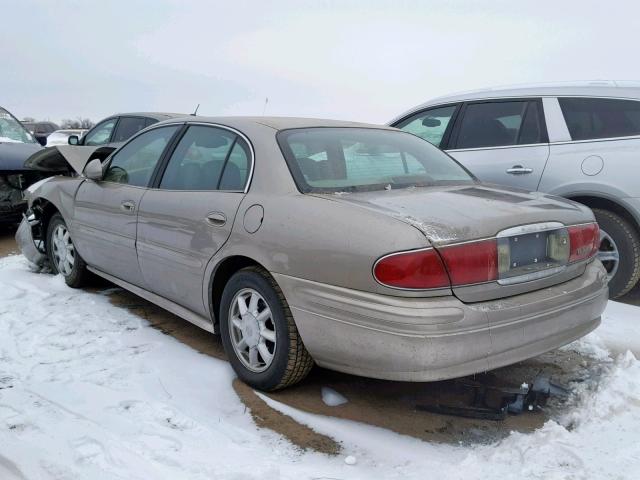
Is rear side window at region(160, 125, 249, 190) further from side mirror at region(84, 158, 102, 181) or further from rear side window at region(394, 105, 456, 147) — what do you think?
rear side window at region(394, 105, 456, 147)

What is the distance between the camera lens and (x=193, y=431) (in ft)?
8.90

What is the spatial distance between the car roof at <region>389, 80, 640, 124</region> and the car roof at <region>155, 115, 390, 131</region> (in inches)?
74.7

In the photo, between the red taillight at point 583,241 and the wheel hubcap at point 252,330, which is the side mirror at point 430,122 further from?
the wheel hubcap at point 252,330

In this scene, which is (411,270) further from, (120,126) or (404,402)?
(120,126)

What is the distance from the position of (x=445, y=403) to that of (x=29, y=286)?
373 cm

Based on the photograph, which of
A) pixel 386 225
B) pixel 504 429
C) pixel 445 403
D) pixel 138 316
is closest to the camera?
pixel 386 225

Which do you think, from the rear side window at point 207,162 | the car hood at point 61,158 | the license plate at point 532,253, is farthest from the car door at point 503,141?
the car hood at point 61,158

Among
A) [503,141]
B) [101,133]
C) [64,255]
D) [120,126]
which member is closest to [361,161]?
[503,141]

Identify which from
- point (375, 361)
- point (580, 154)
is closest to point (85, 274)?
point (375, 361)

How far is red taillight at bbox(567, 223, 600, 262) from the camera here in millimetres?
2996

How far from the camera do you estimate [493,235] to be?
2.61 m

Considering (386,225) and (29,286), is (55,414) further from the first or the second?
(29,286)

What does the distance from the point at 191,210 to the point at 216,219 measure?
29 centimetres

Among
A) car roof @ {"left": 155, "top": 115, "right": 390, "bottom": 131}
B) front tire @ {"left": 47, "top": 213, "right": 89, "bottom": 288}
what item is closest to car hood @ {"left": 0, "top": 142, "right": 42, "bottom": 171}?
front tire @ {"left": 47, "top": 213, "right": 89, "bottom": 288}
